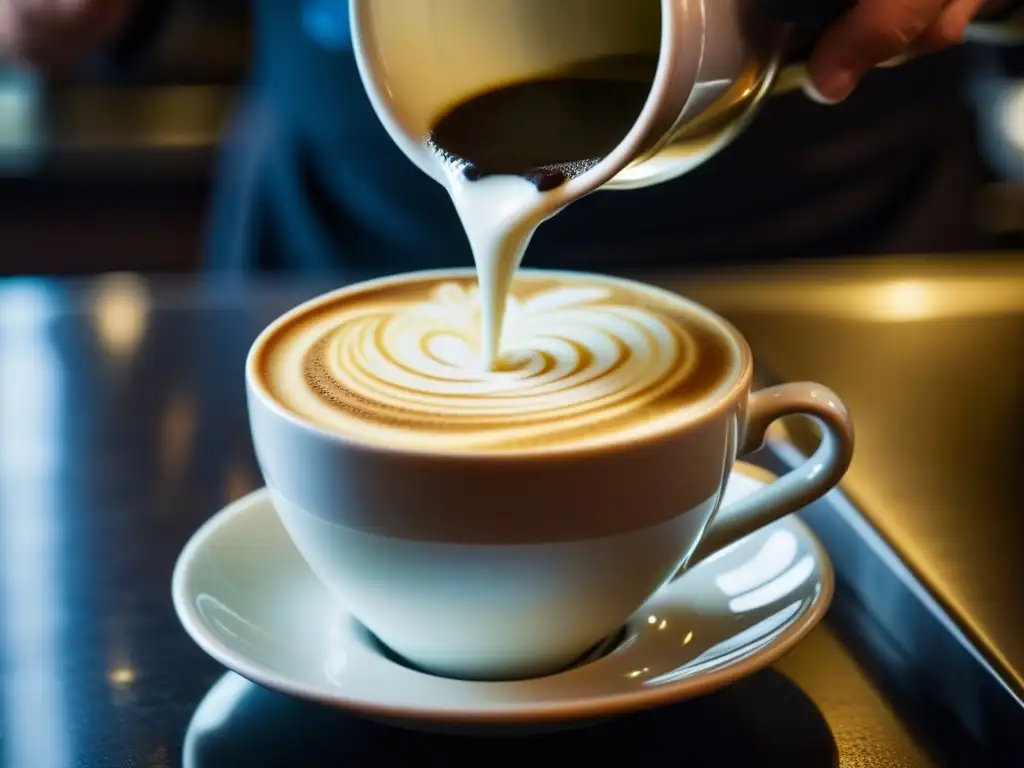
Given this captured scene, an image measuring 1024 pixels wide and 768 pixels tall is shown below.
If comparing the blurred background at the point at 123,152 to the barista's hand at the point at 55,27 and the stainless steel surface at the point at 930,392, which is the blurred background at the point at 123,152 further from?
the stainless steel surface at the point at 930,392

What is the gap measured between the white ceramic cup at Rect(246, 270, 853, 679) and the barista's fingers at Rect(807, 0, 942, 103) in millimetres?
182

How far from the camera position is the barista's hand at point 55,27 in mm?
1308

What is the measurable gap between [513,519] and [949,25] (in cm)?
42

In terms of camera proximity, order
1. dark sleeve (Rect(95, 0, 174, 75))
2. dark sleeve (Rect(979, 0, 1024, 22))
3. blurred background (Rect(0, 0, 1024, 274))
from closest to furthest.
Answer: dark sleeve (Rect(979, 0, 1024, 22)) < dark sleeve (Rect(95, 0, 174, 75)) < blurred background (Rect(0, 0, 1024, 274))

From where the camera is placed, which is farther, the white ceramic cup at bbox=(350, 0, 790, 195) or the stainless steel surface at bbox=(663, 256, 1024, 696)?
the stainless steel surface at bbox=(663, 256, 1024, 696)

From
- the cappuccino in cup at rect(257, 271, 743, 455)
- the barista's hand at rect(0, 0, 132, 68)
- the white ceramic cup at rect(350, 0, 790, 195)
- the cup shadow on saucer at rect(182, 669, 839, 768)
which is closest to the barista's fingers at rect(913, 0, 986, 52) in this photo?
the white ceramic cup at rect(350, 0, 790, 195)

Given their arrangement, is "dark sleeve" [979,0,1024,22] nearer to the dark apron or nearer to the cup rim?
the cup rim

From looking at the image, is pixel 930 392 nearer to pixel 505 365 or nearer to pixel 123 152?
pixel 505 365

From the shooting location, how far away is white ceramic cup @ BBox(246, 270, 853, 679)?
0.55m

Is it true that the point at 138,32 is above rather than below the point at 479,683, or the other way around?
above

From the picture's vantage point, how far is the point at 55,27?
132 centimetres

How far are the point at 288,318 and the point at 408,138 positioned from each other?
0.12 meters

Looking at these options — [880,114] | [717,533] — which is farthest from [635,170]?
[880,114]

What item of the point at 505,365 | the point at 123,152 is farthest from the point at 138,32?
the point at 123,152
